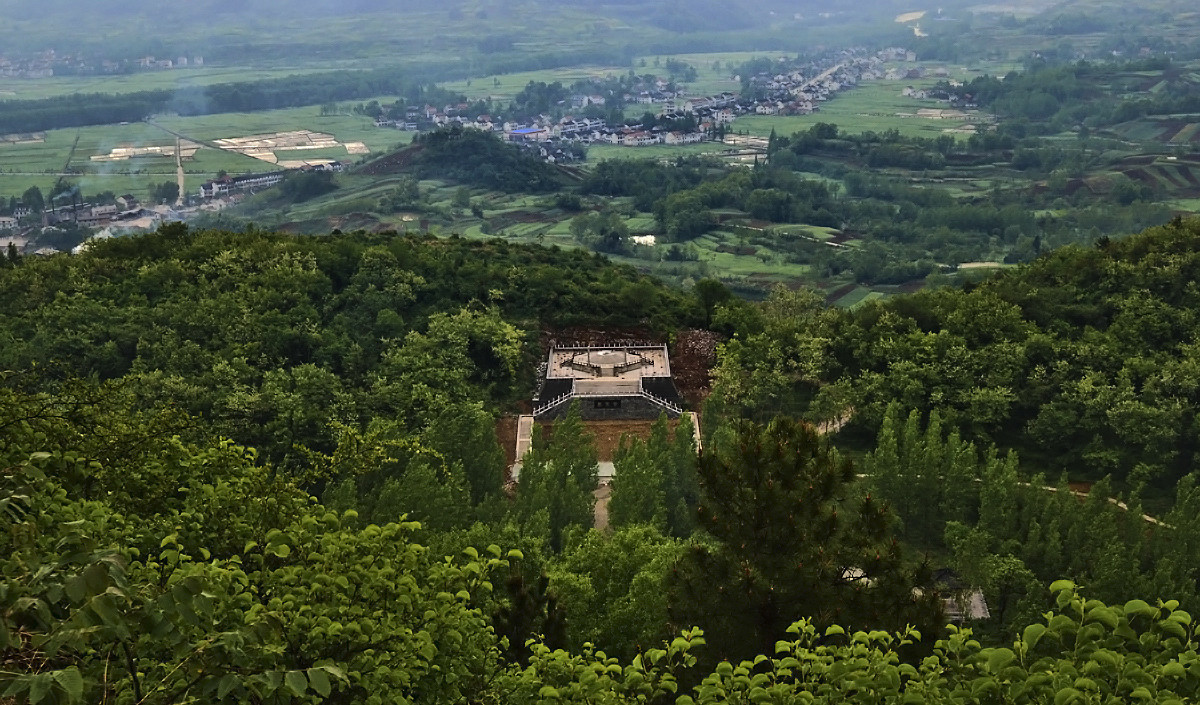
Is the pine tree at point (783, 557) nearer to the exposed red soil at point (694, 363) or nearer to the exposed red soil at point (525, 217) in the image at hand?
the exposed red soil at point (694, 363)

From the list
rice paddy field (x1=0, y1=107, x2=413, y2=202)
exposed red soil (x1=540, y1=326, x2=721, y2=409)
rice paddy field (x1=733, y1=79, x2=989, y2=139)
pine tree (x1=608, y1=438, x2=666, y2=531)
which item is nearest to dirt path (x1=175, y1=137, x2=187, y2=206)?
rice paddy field (x1=0, y1=107, x2=413, y2=202)

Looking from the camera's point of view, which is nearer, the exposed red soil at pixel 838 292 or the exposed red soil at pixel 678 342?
the exposed red soil at pixel 678 342

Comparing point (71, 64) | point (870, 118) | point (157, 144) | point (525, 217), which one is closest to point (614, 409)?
point (525, 217)

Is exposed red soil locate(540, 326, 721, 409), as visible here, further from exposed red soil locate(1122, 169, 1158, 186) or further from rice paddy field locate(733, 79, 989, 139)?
rice paddy field locate(733, 79, 989, 139)

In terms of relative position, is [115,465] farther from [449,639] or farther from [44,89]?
[44,89]

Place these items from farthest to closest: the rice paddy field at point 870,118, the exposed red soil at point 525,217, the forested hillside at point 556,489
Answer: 1. the rice paddy field at point 870,118
2. the exposed red soil at point 525,217
3. the forested hillside at point 556,489

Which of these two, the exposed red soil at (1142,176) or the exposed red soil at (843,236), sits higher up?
the exposed red soil at (1142,176)

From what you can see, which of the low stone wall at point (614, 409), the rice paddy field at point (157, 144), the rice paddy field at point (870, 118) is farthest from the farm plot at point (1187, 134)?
the low stone wall at point (614, 409)

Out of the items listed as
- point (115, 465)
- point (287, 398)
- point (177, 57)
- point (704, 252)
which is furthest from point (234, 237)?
point (177, 57)
